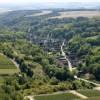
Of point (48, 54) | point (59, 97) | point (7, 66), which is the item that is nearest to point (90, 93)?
point (59, 97)

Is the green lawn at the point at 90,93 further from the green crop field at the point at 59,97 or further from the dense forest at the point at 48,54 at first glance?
the dense forest at the point at 48,54

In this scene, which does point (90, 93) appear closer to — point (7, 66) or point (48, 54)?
point (7, 66)

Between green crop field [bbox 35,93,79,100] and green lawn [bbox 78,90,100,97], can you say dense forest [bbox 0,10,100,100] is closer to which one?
green crop field [bbox 35,93,79,100]

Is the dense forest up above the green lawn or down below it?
below

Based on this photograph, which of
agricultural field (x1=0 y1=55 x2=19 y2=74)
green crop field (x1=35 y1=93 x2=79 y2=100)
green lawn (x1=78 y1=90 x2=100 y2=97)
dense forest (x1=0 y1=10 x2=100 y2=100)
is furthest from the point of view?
agricultural field (x1=0 y1=55 x2=19 y2=74)

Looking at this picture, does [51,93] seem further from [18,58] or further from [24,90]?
[18,58]

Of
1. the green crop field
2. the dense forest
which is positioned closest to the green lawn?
the green crop field

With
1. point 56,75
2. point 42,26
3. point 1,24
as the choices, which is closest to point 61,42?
point 42,26

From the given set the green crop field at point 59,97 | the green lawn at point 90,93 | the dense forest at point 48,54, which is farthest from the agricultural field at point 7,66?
the green crop field at point 59,97
